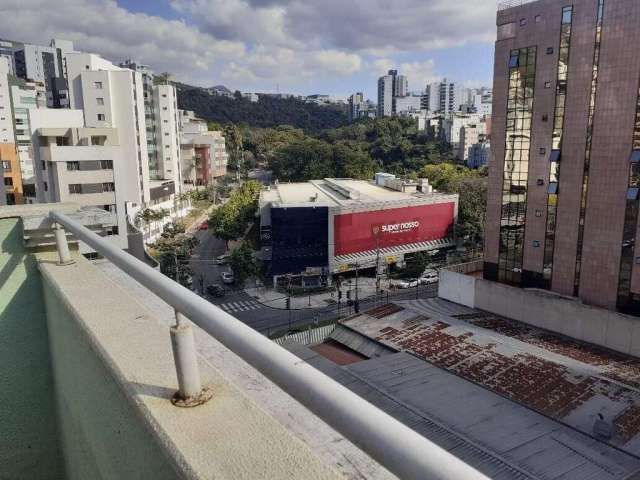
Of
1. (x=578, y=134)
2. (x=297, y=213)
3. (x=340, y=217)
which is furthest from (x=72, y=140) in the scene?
(x=578, y=134)

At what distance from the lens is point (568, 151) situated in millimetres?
14180

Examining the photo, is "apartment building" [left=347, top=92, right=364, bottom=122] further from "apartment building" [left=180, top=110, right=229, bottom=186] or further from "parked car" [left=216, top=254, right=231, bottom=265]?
"parked car" [left=216, top=254, right=231, bottom=265]

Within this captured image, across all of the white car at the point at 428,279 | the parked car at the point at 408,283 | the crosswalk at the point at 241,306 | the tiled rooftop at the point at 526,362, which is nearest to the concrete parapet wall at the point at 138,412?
the tiled rooftop at the point at 526,362

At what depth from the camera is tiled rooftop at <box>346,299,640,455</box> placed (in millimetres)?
9734

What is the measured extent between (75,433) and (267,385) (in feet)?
4.35

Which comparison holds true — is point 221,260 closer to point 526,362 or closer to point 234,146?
point 526,362

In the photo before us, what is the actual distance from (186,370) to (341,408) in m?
0.59

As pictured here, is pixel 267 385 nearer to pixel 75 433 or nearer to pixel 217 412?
pixel 217 412

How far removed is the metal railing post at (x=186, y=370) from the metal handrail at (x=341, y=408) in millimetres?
69

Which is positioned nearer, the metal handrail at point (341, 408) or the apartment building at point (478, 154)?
the metal handrail at point (341, 408)

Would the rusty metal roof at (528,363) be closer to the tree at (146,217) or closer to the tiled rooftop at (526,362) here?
the tiled rooftop at (526,362)

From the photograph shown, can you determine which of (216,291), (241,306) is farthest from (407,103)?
(241,306)

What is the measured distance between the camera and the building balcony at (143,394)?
2.92ft

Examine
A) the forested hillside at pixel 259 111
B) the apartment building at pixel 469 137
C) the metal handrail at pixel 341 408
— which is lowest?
the metal handrail at pixel 341 408
